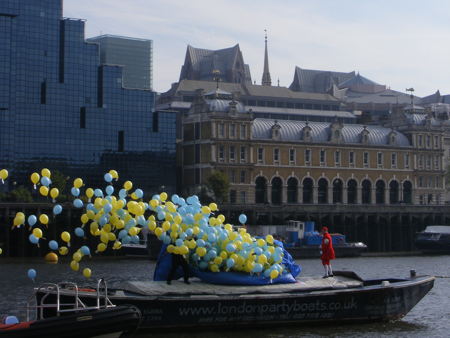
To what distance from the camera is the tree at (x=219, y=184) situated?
397 feet

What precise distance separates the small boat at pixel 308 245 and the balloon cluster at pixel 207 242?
2336 inches

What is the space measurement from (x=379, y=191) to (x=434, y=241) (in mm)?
31170

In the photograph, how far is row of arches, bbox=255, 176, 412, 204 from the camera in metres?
132

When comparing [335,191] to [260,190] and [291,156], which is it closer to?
[291,156]

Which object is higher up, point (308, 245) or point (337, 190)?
point (337, 190)

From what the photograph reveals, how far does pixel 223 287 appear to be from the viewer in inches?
1507

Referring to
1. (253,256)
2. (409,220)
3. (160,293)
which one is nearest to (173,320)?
(160,293)

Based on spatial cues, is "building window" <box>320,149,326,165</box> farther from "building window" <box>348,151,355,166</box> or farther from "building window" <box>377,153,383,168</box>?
"building window" <box>377,153,383,168</box>

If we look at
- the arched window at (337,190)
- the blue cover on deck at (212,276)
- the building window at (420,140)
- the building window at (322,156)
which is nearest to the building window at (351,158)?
the arched window at (337,190)

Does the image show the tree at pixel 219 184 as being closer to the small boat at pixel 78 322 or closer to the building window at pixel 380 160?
the building window at pixel 380 160

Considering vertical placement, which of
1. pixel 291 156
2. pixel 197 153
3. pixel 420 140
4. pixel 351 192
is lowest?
pixel 351 192

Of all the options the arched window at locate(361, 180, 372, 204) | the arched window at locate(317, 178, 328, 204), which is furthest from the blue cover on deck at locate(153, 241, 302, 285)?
the arched window at locate(361, 180, 372, 204)

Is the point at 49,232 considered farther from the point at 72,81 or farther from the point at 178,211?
the point at 178,211

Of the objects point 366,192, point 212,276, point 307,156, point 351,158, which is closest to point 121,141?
point 307,156
